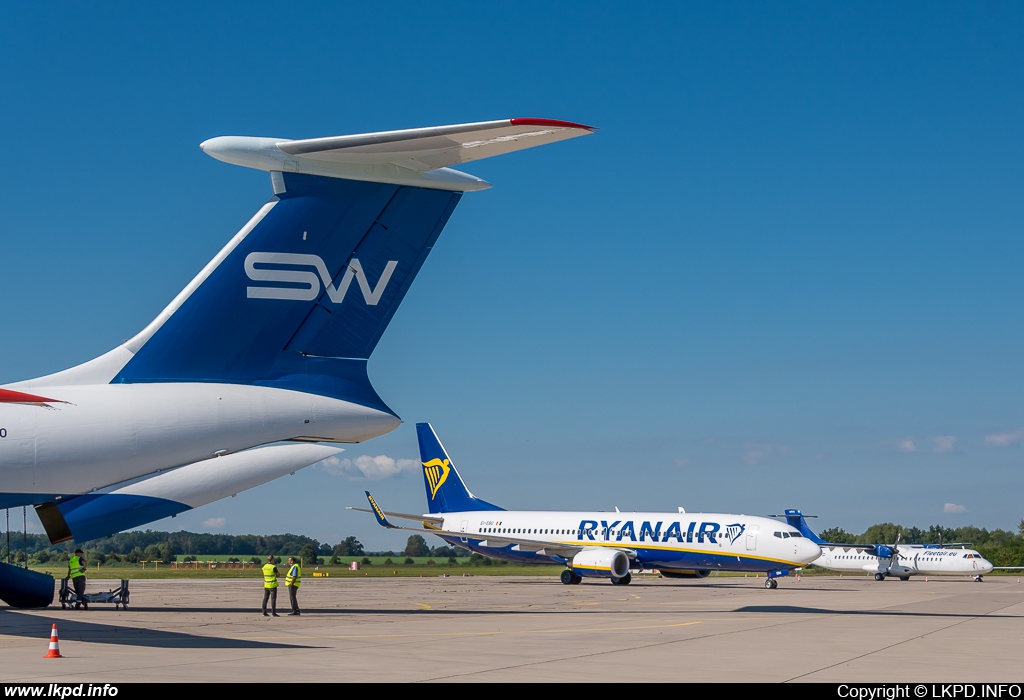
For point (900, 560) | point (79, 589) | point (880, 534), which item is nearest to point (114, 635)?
point (79, 589)

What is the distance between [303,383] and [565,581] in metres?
31.5

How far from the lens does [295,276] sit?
48.3 ft

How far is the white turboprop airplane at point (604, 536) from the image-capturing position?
122 ft

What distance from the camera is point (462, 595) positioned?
Result: 122 ft

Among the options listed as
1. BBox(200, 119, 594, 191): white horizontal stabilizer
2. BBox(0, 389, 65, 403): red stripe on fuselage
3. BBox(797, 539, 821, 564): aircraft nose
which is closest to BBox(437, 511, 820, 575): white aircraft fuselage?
BBox(797, 539, 821, 564): aircraft nose

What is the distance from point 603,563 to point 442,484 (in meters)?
11.4

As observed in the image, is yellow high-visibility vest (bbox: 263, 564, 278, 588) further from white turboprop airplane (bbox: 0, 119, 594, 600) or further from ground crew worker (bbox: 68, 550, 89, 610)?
white turboprop airplane (bbox: 0, 119, 594, 600)

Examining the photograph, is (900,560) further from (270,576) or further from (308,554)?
(270,576)

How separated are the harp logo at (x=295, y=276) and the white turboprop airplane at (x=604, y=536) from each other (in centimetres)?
2635

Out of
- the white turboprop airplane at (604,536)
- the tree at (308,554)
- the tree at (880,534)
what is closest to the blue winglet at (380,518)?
the white turboprop airplane at (604,536)

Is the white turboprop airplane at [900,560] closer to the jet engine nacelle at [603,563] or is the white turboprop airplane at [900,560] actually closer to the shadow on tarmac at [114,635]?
the jet engine nacelle at [603,563]
